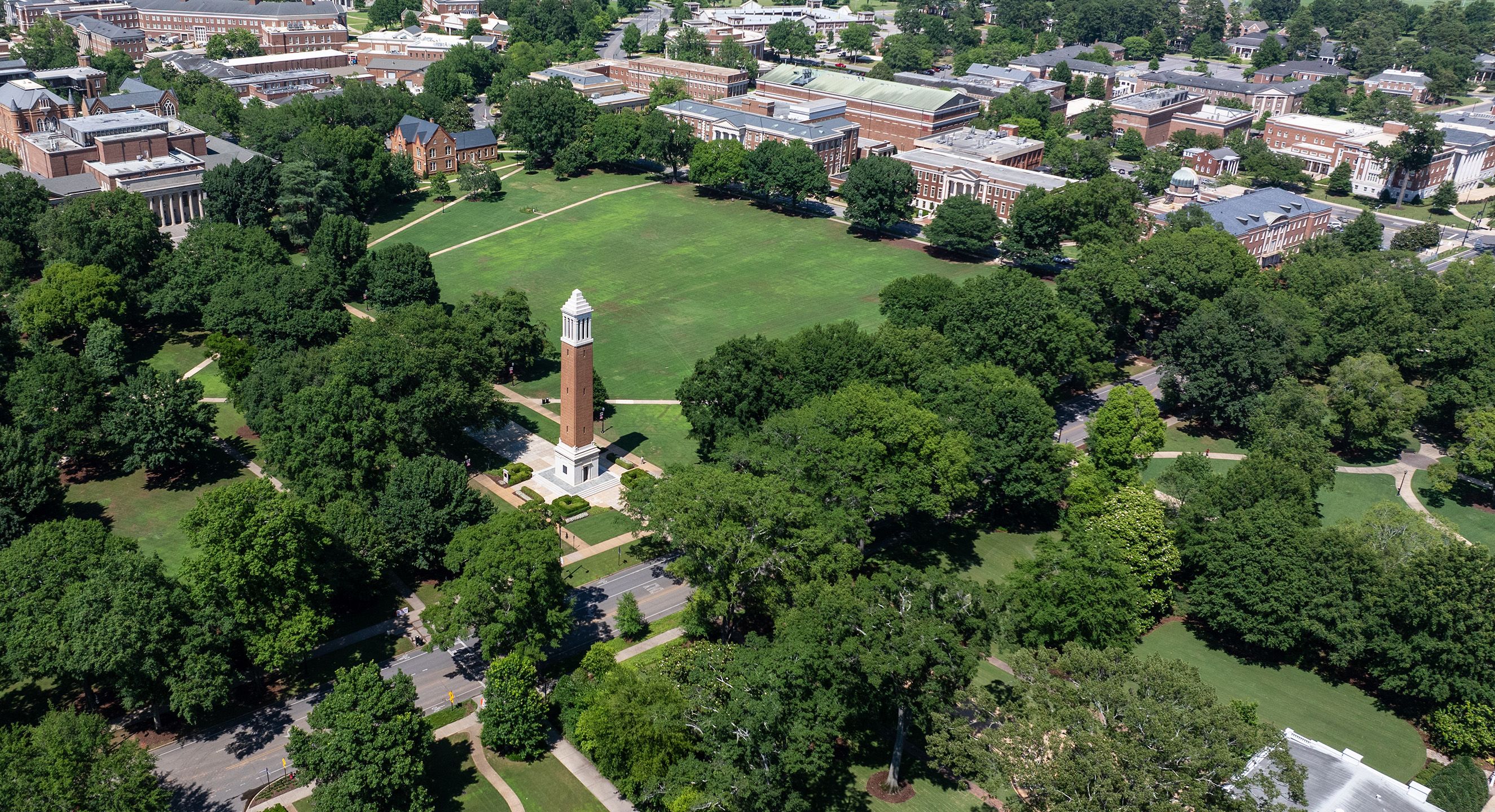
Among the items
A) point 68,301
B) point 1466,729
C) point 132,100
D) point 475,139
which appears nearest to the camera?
point 1466,729

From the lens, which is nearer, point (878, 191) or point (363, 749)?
point (363, 749)

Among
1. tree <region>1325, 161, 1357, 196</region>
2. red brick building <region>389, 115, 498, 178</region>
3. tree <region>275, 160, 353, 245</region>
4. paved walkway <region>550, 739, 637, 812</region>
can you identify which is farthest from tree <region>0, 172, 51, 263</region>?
tree <region>1325, 161, 1357, 196</region>

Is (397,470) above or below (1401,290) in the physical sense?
below

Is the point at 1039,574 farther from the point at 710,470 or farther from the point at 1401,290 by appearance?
the point at 1401,290

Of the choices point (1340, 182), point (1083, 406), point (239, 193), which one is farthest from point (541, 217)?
point (1340, 182)

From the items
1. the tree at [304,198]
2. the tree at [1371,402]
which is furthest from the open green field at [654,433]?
the tree at [304,198]

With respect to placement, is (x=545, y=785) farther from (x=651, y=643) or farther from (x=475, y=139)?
(x=475, y=139)

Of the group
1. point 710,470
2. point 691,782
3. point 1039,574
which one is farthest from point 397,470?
point 1039,574
